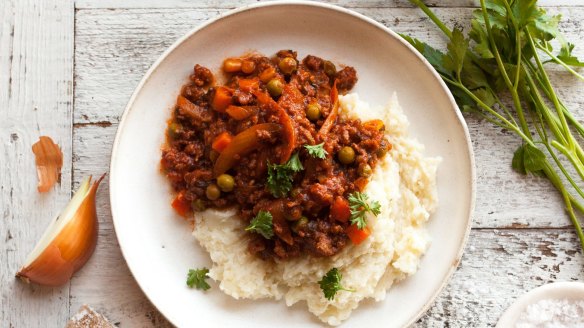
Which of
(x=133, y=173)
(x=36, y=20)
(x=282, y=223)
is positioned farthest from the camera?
(x=36, y=20)

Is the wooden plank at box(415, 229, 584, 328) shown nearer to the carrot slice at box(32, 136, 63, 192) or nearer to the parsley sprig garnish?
the parsley sprig garnish

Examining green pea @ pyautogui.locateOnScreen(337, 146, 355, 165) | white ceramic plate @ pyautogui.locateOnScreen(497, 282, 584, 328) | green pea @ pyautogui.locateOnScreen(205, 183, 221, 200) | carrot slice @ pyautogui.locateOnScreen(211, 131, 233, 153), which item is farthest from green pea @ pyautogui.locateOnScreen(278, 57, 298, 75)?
white ceramic plate @ pyautogui.locateOnScreen(497, 282, 584, 328)

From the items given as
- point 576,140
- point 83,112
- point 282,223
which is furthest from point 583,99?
point 83,112

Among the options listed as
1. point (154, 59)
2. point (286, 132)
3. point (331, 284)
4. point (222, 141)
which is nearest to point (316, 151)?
point (286, 132)

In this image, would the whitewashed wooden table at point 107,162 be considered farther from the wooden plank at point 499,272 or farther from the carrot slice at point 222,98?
the carrot slice at point 222,98

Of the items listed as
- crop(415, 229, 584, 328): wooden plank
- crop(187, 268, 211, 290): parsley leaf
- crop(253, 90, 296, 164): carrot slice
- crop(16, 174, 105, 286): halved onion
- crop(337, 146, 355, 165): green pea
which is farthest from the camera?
crop(415, 229, 584, 328): wooden plank

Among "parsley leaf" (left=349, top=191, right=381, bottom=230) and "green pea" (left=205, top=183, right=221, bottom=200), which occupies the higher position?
"parsley leaf" (left=349, top=191, right=381, bottom=230)

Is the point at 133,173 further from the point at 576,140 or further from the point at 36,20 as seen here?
the point at 576,140

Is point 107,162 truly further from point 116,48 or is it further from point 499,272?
point 499,272
